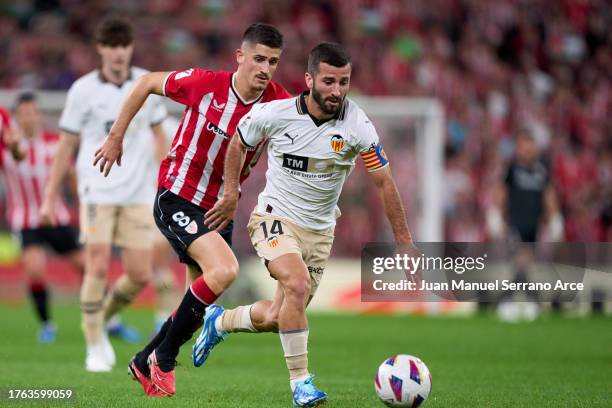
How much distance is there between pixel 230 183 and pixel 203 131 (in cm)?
65

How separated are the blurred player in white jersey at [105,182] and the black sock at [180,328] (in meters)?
2.06

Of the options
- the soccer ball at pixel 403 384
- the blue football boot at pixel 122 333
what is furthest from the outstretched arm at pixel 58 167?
the soccer ball at pixel 403 384

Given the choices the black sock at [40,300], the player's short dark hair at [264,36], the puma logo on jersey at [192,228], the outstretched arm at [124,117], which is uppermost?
the player's short dark hair at [264,36]

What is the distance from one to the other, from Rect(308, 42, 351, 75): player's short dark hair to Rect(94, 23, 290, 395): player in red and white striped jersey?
50 centimetres

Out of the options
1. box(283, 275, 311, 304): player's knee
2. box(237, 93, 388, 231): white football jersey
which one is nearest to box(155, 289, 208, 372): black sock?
box(283, 275, 311, 304): player's knee

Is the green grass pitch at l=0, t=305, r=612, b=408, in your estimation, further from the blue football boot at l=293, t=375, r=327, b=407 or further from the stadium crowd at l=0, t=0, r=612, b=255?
the stadium crowd at l=0, t=0, r=612, b=255

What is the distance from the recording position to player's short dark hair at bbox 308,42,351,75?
6.36 metres

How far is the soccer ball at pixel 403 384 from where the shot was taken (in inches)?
233

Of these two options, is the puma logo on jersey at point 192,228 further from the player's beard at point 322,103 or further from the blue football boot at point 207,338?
the player's beard at point 322,103

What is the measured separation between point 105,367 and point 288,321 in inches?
105

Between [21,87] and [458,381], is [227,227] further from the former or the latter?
[21,87]

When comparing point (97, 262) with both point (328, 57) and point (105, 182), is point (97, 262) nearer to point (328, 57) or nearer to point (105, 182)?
point (105, 182)

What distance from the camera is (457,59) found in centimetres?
2267

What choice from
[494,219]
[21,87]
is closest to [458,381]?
[494,219]
